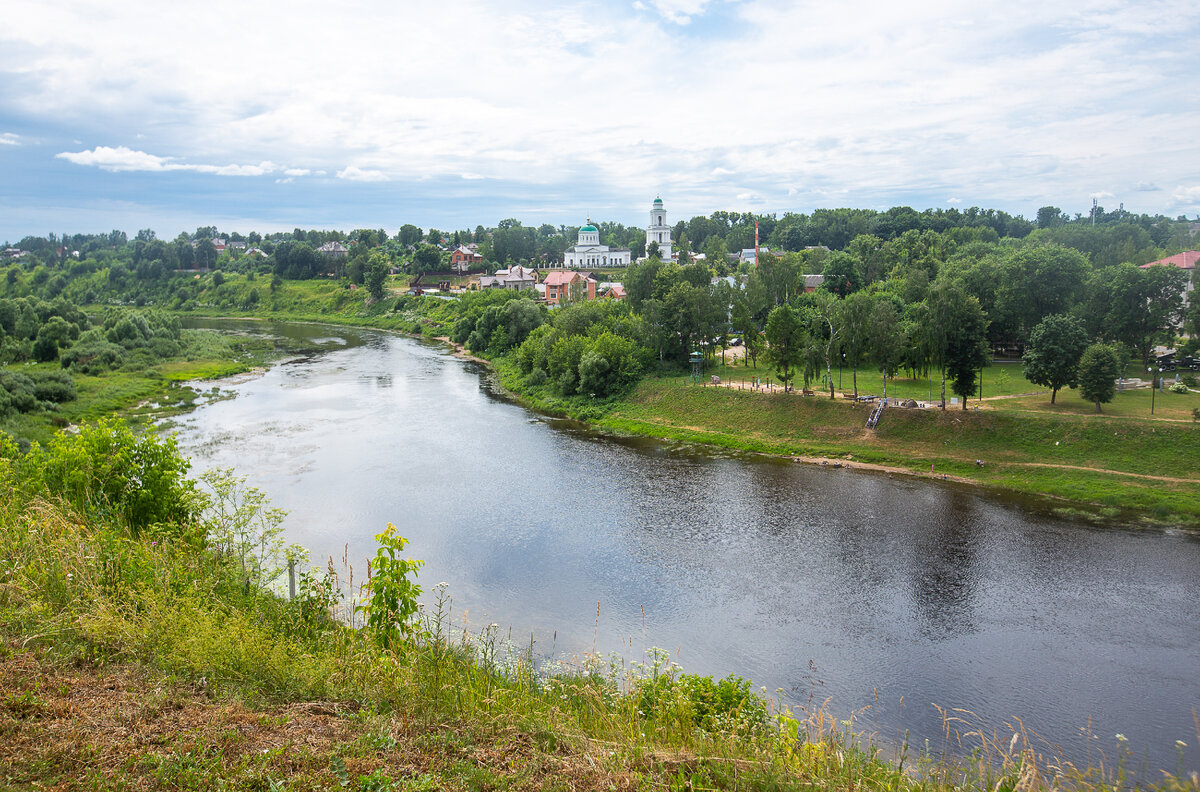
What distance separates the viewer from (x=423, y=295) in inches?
3221

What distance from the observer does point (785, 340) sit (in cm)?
3234

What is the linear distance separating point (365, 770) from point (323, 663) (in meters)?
2.59

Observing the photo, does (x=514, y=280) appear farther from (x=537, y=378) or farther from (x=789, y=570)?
(x=789, y=570)

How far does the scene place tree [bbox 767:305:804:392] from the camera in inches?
1259

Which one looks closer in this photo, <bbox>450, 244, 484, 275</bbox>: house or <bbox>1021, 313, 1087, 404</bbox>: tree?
<bbox>1021, 313, 1087, 404</bbox>: tree

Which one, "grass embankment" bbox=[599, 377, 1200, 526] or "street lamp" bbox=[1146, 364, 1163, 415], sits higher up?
"street lamp" bbox=[1146, 364, 1163, 415]

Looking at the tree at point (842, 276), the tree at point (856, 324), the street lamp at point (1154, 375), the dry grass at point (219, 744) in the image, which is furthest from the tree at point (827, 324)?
the dry grass at point (219, 744)

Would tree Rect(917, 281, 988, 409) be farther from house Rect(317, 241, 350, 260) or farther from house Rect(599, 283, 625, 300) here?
house Rect(317, 241, 350, 260)

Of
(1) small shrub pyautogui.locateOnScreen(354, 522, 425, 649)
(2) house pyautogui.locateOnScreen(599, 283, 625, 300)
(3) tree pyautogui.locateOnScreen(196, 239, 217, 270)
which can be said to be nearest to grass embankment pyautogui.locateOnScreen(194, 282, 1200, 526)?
(1) small shrub pyautogui.locateOnScreen(354, 522, 425, 649)

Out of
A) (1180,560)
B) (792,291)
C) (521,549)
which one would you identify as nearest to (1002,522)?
(1180,560)

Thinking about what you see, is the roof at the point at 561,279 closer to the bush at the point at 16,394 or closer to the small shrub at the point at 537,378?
the small shrub at the point at 537,378

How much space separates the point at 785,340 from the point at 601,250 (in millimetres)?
76050

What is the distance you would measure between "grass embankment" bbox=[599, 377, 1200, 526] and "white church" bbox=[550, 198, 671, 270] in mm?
68974

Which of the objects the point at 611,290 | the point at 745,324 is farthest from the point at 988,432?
the point at 611,290
